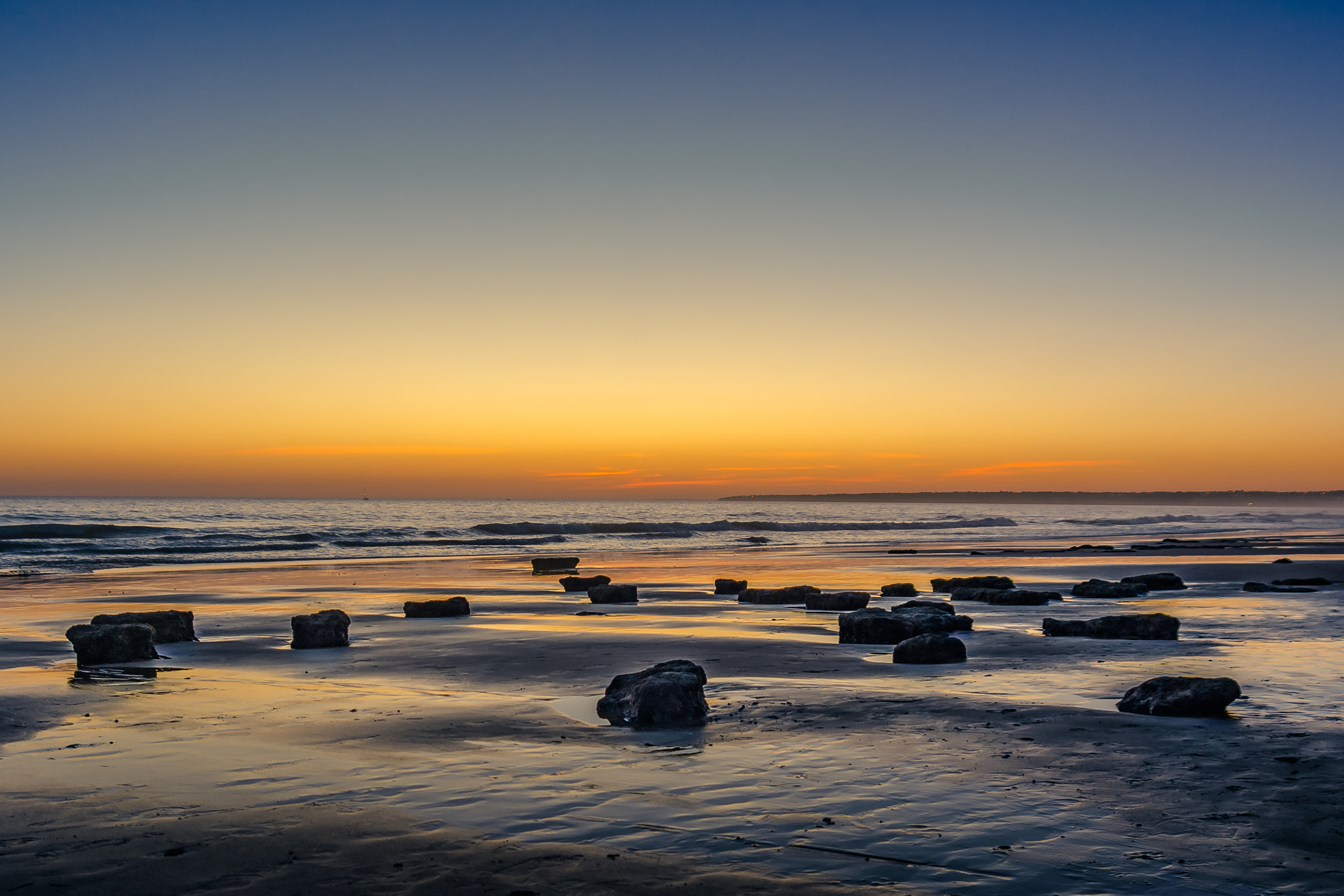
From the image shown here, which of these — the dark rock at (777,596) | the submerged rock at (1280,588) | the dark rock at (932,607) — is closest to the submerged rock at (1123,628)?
the dark rock at (932,607)

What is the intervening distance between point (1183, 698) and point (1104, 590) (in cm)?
1289

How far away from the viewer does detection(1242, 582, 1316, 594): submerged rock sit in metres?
19.4

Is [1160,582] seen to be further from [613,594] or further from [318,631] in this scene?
[318,631]

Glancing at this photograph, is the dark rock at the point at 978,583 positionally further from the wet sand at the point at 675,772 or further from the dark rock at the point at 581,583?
the wet sand at the point at 675,772

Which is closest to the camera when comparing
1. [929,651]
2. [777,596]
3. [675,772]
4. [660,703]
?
[675,772]

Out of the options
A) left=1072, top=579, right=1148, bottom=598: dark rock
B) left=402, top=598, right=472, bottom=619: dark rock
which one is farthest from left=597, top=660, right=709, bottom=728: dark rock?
left=1072, top=579, right=1148, bottom=598: dark rock

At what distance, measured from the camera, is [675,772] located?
5785mm

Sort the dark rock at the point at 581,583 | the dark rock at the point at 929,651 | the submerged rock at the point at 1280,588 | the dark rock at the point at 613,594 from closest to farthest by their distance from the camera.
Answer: the dark rock at the point at 929,651
the dark rock at the point at 613,594
the submerged rock at the point at 1280,588
the dark rock at the point at 581,583

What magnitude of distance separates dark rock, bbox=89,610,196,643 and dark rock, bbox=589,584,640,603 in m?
7.62

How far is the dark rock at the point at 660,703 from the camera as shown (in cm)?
725

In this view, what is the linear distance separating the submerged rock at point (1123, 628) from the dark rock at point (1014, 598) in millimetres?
4842

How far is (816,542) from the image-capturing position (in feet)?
181

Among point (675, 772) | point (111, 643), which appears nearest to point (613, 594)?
point (111, 643)

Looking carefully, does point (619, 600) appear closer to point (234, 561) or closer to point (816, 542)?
point (234, 561)
